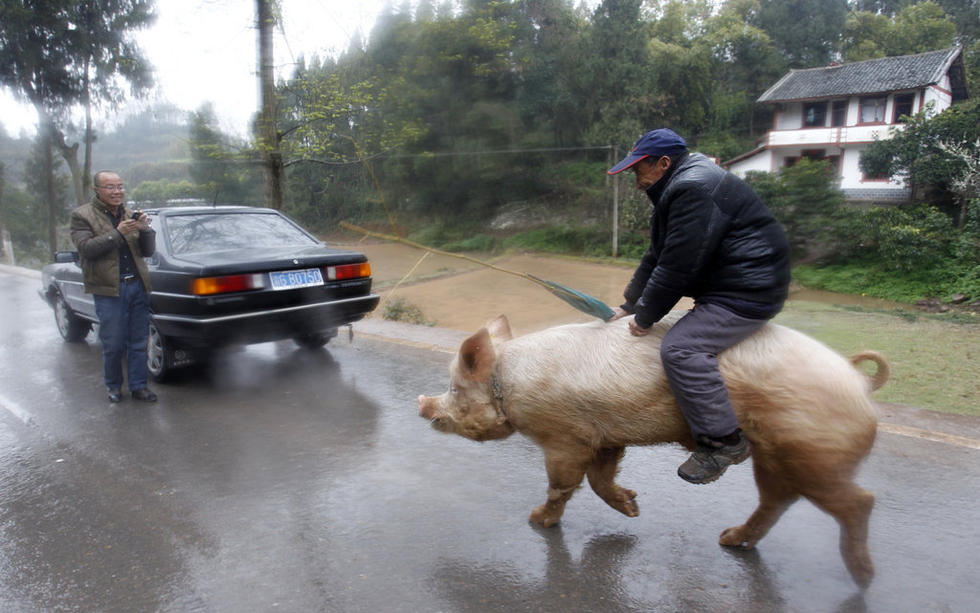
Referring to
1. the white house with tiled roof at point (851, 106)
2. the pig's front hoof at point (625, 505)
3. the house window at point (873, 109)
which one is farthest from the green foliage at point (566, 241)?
the pig's front hoof at point (625, 505)

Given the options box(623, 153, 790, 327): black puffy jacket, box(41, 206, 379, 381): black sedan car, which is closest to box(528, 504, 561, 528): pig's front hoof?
box(623, 153, 790, 327): black puffy jacket

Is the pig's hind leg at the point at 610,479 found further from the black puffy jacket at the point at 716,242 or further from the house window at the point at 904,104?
the house window at the point at 904,104

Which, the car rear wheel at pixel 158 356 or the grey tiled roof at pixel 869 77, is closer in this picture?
the car rear wheel at pixel 158 356

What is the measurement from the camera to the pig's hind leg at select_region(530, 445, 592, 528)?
310 cm

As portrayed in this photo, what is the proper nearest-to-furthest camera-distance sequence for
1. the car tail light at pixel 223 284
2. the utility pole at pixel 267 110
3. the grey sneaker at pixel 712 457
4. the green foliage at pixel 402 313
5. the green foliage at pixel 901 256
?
the grey sneaker at pixel 712 457 → the car tail light at pixel 223 284 → the green foliage at pixel 402 313 → the utility pole at pixel 267 110 → the green foliage at pixel 901 256

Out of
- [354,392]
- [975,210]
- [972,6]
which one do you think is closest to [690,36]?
[972,6]

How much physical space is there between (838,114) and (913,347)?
75.0ft

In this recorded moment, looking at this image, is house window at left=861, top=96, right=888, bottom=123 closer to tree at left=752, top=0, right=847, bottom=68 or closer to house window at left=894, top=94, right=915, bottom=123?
house window at left=894, top=94, right=915, bottom=123

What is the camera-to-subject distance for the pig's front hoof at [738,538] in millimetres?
3174

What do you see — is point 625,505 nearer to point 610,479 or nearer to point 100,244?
point 610,479

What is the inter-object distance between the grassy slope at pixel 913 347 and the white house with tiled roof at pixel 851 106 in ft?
46.2

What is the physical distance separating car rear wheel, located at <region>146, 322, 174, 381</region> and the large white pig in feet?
13.4

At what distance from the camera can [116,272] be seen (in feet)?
18.0

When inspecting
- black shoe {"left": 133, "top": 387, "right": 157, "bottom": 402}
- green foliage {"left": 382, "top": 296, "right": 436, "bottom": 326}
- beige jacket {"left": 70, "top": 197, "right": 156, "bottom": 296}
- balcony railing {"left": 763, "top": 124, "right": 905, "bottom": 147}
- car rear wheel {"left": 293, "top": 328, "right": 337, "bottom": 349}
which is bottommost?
green foliage {"left": 382, "top": 296, "right": 436, "bottom": 326}
